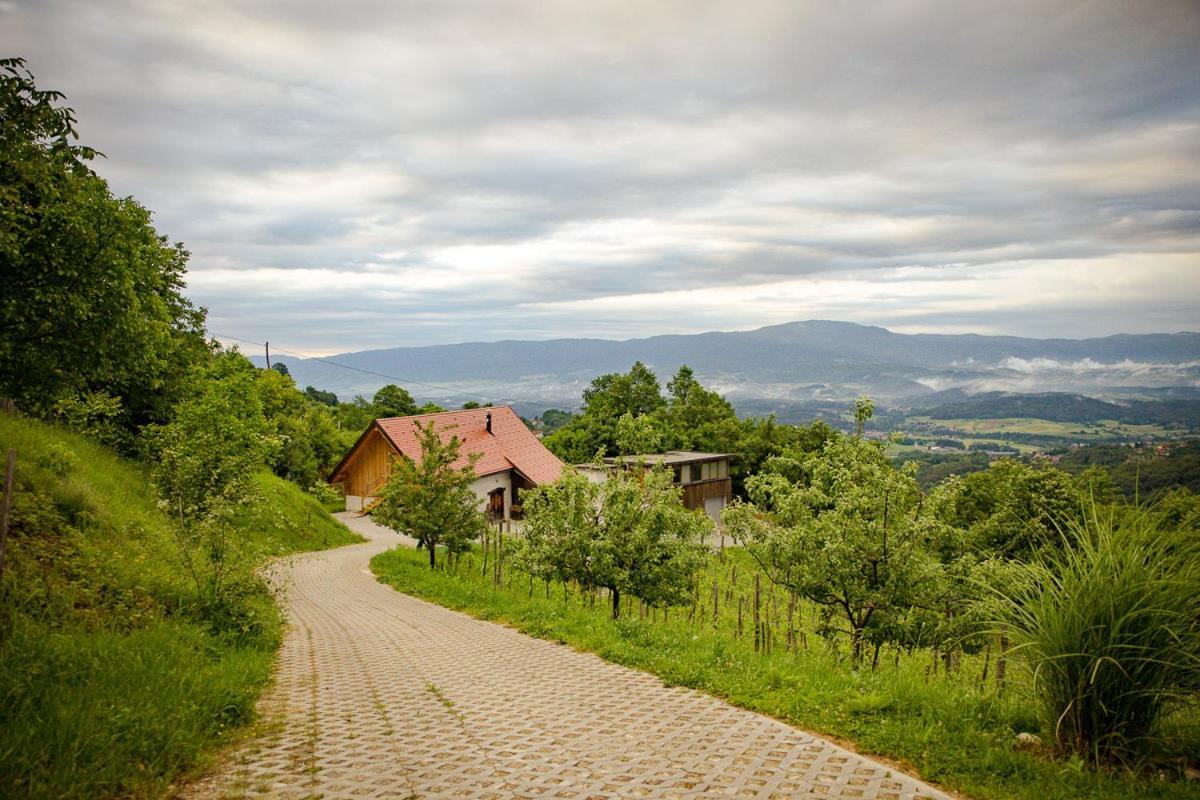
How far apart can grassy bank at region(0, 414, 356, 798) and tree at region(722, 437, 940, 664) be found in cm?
815

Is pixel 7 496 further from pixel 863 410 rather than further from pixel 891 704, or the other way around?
pixel 863 410

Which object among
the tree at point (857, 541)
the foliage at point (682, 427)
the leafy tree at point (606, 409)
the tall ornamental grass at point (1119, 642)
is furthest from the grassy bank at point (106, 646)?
the leafy tree at point (606, 409)

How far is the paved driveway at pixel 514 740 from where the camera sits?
18.4 ft

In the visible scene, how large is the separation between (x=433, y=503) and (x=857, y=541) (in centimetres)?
1438

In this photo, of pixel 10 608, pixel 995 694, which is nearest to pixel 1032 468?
pixel 995 694

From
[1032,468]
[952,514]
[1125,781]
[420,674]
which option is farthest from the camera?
[1032,468]

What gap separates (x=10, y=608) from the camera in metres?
7.18

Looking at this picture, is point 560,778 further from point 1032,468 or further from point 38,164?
point 1032,468

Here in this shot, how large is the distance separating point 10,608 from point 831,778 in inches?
345

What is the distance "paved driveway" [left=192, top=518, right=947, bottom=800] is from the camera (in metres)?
5.59

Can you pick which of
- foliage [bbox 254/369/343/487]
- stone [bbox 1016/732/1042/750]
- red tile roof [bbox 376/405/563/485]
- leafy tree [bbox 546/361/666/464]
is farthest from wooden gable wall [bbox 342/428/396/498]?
stone [bbox 1016/732/1042/750]

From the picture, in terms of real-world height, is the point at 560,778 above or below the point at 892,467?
below

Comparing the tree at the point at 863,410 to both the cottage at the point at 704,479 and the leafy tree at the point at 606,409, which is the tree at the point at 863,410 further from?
the leafy tree at the point at 606,409

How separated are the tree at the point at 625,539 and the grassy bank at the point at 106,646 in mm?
5944
